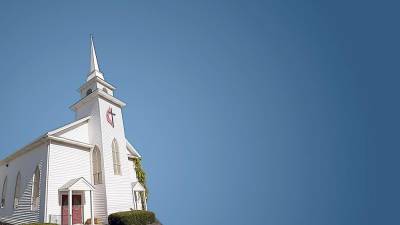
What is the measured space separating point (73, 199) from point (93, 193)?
1470mm

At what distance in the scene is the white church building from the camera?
744 inches

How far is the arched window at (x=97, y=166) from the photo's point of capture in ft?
69.2

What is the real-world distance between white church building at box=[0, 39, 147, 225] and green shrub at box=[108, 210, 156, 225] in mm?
1309

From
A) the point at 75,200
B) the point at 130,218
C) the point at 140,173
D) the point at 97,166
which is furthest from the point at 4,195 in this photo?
the point at 130,218

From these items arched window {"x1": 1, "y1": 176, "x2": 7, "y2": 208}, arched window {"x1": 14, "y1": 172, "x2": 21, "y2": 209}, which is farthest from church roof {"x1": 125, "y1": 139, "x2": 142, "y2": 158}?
arched window {"x1": 1, "y1": 176, "x2": 7, "y2": 208}

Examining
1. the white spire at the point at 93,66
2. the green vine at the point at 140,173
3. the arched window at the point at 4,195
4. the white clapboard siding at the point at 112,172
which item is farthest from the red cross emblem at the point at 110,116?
the arched window at the point at 4,195

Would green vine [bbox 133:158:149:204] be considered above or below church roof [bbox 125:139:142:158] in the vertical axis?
below

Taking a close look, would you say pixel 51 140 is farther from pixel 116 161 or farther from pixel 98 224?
pixel 98 224

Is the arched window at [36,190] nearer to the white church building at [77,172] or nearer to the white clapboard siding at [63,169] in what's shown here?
the white church building at [77,172]

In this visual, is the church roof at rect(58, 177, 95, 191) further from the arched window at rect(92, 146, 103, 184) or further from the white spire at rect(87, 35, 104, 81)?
the white spire at rect(87, 35, 104, 81)

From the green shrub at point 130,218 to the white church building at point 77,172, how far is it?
1.31m

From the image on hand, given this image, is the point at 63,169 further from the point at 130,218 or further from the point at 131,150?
the point at 131,150

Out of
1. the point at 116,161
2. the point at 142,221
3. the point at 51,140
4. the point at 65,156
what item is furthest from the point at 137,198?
the point at 51,140

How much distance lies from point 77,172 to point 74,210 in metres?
2.78
